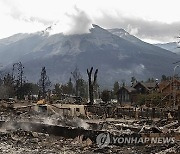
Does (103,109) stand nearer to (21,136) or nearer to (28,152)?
(21,136)

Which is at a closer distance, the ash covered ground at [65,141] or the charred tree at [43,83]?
the ash covered ground at [65,141]

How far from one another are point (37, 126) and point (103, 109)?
14.9 metres

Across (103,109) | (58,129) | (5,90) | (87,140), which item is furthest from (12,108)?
(5,90)

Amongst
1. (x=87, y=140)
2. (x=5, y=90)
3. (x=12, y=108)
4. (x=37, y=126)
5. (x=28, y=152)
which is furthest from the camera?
(x=5, y=90)

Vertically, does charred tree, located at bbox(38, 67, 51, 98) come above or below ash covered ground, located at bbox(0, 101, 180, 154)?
above

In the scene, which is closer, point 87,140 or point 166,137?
point 166,137

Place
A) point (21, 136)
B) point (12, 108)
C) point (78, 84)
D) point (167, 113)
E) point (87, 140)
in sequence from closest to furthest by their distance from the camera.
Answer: point (87, 140) → point (21, 136) → point (167, 113) → point (12, 108) → point (78, 84)

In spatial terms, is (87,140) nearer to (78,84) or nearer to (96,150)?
(96,150)

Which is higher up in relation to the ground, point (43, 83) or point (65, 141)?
point (43, 83)

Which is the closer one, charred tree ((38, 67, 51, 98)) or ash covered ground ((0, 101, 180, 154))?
ash covered ground ((0, 101, 180, 154))

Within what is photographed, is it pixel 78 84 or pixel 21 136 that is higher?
pixel 78 84

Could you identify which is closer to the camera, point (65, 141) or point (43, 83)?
point (65, 141)

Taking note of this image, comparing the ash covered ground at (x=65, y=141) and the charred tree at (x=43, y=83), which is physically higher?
the charred tree at (x=43, y=83)

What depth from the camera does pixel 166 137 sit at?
1709cm
